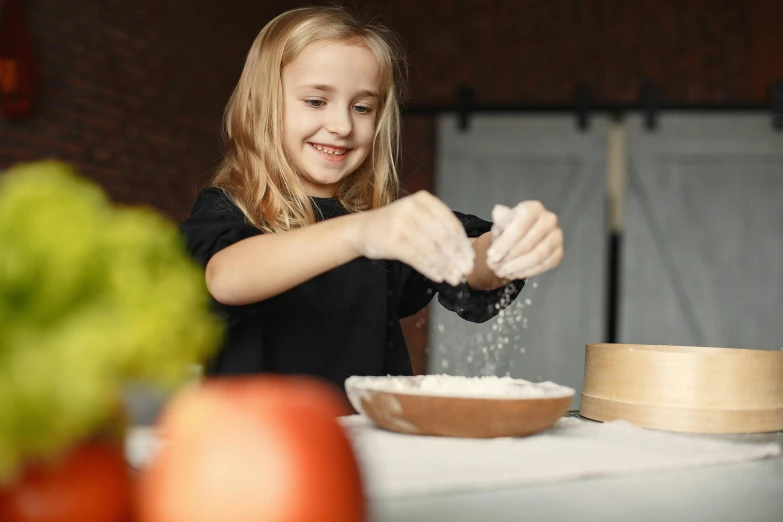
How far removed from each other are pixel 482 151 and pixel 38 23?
7.90ft

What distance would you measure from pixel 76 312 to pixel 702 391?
0.89 m

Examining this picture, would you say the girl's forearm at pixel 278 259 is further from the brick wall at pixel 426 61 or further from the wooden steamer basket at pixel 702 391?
the brick wall at pixel 426 61

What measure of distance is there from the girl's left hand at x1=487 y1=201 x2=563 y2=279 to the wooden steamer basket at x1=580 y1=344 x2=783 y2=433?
0.17 m

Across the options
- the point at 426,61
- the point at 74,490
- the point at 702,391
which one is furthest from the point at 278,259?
the point at 426,61

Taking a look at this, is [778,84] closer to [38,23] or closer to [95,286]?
[38,23]

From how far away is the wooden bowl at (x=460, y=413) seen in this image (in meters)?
0.80

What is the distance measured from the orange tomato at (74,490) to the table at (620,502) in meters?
0.24

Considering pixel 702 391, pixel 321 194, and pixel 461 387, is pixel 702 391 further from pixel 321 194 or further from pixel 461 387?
pixel 321 194

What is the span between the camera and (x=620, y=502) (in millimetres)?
608

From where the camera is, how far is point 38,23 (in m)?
2.90

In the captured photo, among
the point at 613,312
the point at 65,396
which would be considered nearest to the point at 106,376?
the point at 65,396

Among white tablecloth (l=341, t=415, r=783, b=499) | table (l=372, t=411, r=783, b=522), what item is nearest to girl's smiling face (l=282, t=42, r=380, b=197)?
white tablecloth (l=341, t=415, r=783, b=499)

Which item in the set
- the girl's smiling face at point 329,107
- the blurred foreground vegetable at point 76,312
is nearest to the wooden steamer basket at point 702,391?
the girl's smiling face at point 329,107

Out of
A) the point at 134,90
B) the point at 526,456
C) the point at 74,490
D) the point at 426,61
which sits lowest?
the point at 526,456
